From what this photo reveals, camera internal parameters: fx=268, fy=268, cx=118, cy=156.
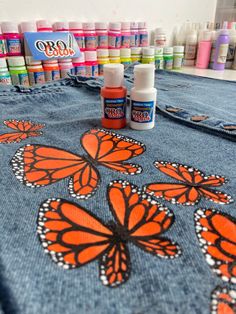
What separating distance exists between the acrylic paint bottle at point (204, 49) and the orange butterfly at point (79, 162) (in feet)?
2.87

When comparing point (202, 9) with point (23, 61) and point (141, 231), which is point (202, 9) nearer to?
point (23, 61)

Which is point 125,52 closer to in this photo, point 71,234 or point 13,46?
point 13,46

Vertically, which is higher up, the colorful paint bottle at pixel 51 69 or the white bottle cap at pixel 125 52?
the white bottle cap at pixel 125 52

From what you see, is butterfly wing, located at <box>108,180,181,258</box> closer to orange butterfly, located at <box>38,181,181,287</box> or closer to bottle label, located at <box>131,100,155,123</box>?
orange butterfly, located at <box>38,181,181,287</box>

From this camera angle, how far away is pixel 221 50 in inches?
41.6

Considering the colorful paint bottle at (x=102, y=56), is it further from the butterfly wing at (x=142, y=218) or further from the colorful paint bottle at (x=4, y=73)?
the butterfly wing at (x=142, y=218)

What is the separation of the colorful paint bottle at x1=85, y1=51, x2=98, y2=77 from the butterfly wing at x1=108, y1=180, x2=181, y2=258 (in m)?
0.69

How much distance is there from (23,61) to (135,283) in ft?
2.40

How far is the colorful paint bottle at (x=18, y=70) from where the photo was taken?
747mm

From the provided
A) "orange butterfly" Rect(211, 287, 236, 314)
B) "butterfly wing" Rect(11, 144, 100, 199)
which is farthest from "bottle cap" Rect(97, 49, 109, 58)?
"orange butterfly" Rect(211, 287, 236, 314)

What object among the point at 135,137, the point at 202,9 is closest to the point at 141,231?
the point at 135,137

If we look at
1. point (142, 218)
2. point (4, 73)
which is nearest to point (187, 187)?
point (142, 218)

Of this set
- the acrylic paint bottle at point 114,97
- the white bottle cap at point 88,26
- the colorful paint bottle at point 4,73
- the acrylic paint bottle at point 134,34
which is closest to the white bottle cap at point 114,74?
the acrylic paint bottle at point 114,97

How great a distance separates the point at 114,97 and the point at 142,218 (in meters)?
0.24
